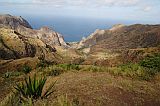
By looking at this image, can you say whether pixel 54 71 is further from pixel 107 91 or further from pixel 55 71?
pixel 107 91

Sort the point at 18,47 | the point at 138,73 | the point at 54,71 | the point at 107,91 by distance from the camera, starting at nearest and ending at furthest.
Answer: the point at 107,91, the point at 138,73, the point at 54,71, the point at 18,47

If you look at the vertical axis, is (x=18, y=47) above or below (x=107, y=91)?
below

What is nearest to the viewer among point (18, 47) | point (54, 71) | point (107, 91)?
point (107, 91)

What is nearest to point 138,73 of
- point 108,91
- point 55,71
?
point 55,71

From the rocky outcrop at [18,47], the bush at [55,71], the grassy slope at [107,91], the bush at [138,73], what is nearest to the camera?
the grassy slope at [107,91]

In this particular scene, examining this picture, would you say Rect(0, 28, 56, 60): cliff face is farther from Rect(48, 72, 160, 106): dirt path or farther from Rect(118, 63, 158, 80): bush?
Rect(48, 72, 160, 106): dirt path

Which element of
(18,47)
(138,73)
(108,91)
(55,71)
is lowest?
(18,47)

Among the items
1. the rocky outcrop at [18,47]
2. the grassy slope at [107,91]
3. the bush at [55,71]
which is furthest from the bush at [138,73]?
the rocky outcrop at [18,47]

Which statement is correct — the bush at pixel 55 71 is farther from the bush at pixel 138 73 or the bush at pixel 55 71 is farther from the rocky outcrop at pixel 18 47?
the rocky outcrop at pixel 18 47

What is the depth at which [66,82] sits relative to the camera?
13.5m

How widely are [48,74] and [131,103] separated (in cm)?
706

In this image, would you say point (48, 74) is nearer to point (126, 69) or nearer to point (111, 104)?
point (126, 69)

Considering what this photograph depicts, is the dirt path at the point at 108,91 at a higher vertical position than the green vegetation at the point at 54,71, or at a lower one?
higher

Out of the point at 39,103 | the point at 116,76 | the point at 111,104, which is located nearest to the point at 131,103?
the point at 111,104
